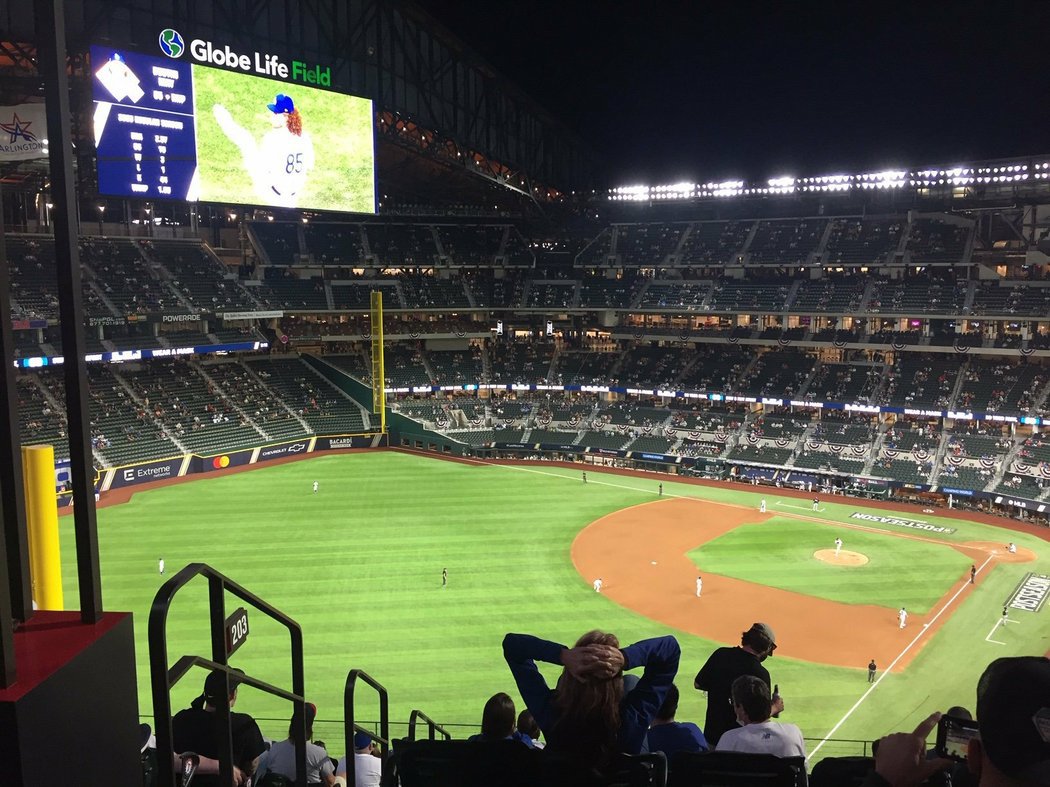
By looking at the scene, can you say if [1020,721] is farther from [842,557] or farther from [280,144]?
[280,144]

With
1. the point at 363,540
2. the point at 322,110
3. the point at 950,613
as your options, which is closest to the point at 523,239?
the point at 322,110

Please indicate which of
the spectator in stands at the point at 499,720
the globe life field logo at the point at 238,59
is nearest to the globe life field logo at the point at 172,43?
the globe life field logo at the point at 238,59

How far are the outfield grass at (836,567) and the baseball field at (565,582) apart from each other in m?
0.13

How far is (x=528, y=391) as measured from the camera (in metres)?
64.4

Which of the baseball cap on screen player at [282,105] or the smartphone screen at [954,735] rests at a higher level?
the baseball cap on screen player at [282,105]

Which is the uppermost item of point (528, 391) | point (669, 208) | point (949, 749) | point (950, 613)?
point (669, 208)

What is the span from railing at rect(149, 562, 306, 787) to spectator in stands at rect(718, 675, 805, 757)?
2907mm

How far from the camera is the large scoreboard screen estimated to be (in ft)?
110

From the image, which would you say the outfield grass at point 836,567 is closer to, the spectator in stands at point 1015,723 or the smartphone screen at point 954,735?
the smartphone screen at point 954,735

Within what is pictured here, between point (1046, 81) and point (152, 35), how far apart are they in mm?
53195

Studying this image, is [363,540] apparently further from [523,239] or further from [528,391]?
[523,239]

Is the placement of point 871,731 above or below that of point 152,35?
below

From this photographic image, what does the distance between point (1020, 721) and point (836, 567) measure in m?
32.7

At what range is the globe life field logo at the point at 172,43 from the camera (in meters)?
34.9
